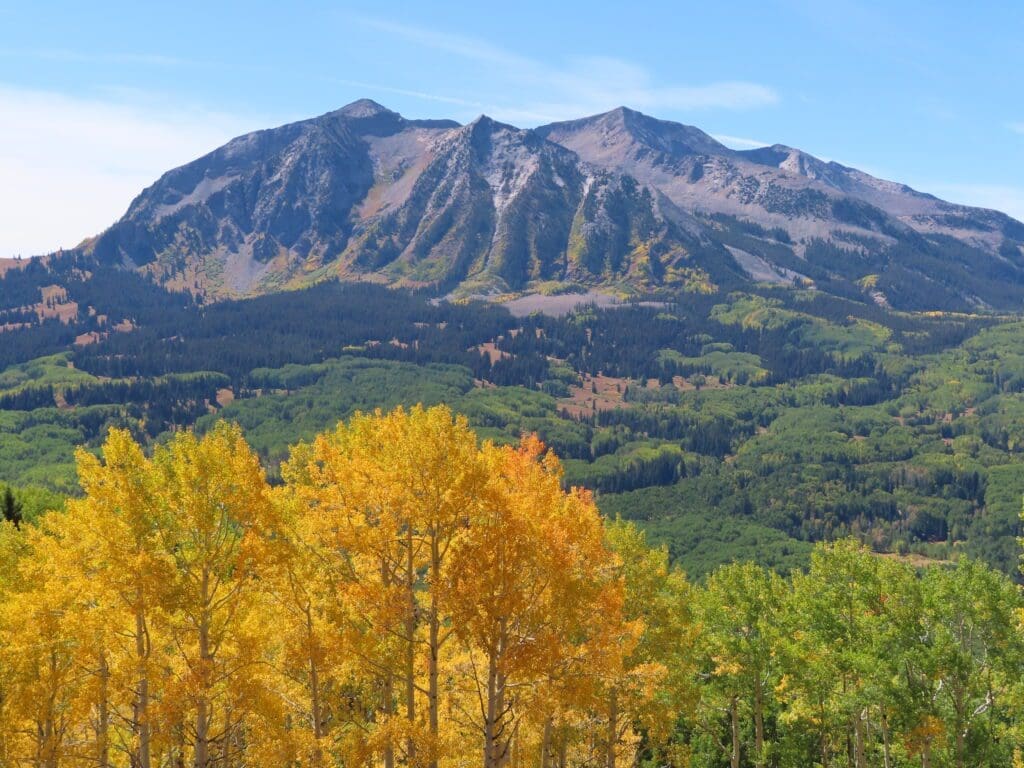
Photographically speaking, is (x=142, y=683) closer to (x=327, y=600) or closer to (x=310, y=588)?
(x=310, y=588)

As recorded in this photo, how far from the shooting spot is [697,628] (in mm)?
45250

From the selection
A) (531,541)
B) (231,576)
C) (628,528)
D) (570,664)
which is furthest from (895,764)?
(231,576)

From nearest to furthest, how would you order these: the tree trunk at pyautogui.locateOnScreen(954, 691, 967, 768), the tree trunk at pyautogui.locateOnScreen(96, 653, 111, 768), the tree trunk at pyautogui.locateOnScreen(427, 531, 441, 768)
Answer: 1. the tree trunk at pyautogui.locateOnScreen(427, 531, 441, 768)
2. the tree trunk at pyautogui.locateOnScreen(96, 653, 111, 768)
3. the tree trunk at pyautogui.locateOnScreen(954, 691, 967, 768)

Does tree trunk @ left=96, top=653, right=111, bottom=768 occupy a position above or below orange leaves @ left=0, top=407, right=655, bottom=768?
below

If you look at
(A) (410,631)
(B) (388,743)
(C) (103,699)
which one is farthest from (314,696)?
(C) (103,699)

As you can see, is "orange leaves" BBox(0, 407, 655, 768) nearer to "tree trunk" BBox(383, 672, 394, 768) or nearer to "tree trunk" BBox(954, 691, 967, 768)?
"tree trunk" BBox(383, 672, 394, 768)

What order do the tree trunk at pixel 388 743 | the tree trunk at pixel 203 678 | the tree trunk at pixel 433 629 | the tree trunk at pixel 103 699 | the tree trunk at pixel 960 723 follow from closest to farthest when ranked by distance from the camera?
the tree trunk at pixel 203 678
the tree trunk at pixel 388 743
the tree trunk at pixel 433 629
the tree trunk at pixel 103 699
the tree trunk at pixel 960 723

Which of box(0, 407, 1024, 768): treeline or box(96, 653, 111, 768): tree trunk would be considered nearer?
box(0, 407, 1024, 768): treeline

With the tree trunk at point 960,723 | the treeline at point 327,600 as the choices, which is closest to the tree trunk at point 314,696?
the treeline at point 327,600

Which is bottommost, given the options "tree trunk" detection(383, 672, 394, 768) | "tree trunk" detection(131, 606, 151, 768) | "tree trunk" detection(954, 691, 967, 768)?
"tree trunk" detection(954, 691, 967, 768)

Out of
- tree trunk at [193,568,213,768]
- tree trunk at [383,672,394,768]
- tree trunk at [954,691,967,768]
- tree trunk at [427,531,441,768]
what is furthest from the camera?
tree trunk at [954,691,967,768]

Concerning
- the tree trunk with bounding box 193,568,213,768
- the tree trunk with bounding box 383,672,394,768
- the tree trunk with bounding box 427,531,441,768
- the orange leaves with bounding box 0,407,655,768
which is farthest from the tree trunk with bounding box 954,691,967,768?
the tree trunk with bounding box 193,568,213,768

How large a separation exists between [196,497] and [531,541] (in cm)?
1083

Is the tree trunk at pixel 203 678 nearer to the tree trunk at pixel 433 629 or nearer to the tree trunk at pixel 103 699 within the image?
the tree trunk at pixel 103 699
